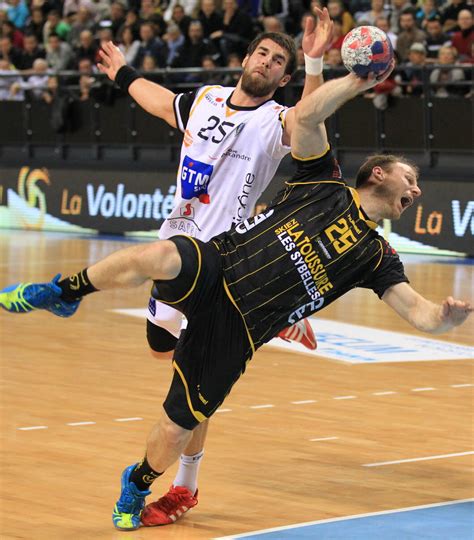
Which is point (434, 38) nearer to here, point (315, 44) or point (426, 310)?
point (315, 44)

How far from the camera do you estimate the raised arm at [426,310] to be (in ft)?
18.2

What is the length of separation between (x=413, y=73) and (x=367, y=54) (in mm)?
12650

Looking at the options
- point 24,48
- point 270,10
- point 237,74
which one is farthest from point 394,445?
point 24,48

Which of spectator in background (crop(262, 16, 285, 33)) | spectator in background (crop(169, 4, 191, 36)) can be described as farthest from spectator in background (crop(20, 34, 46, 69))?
spectator in background (crop(262, 16, 285, 33))

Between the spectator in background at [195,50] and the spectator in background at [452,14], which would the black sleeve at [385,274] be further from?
the spectator in background at [195,50]

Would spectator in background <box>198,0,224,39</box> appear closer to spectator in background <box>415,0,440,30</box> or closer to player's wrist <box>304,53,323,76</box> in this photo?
spectator in background <box>415,0,440,30</box>

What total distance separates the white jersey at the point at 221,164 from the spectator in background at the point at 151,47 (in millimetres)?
14181

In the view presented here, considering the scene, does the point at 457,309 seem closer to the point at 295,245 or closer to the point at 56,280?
the point at 295,245

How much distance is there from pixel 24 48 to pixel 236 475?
18525 millimetres

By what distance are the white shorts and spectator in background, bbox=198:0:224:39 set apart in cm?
1447

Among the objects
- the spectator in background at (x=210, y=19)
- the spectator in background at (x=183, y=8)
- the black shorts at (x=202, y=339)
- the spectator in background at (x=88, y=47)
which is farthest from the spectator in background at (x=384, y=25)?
the black shorts at (x=202, y=339)

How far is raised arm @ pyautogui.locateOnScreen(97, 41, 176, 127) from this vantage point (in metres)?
6.91

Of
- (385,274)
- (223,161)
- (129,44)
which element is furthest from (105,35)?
(385,274)

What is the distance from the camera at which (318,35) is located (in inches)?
229
